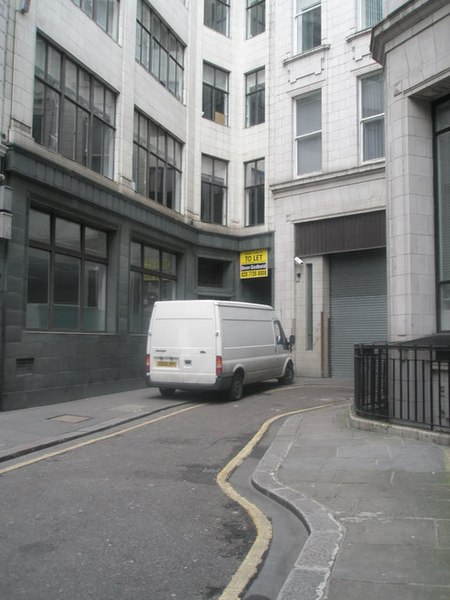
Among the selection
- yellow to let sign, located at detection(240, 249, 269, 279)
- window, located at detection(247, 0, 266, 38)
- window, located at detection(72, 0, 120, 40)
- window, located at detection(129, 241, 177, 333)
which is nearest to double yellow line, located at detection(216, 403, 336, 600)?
window, located at detection(129, 241, 177, 333)

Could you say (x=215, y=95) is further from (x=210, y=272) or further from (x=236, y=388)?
(x=236, y=388)

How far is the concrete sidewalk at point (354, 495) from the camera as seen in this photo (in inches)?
145

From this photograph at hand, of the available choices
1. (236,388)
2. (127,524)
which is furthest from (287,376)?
(127,524)

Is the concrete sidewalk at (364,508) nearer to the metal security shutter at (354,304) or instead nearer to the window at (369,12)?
the metal security shutter at (354,304)

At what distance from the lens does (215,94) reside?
2288 cm

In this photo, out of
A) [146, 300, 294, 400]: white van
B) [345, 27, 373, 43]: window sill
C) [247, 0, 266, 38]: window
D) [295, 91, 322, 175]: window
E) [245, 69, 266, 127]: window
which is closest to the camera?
[146, 300, 294, 400]: white van

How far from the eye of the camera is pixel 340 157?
783 inches

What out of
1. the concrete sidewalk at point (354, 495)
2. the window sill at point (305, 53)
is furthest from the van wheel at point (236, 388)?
the window sill at point (305, 53)

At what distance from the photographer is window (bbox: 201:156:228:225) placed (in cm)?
2222

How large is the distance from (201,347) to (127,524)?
8183 millimetres

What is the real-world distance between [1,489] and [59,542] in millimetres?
1941

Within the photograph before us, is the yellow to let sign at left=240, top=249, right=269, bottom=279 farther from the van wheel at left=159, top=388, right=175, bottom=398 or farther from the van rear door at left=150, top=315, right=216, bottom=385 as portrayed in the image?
the van rear door at left=150, top=315, right=216, bottom=385

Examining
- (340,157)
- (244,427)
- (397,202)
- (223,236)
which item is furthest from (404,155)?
(223,236)

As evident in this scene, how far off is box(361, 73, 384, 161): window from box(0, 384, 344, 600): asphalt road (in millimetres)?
13720
